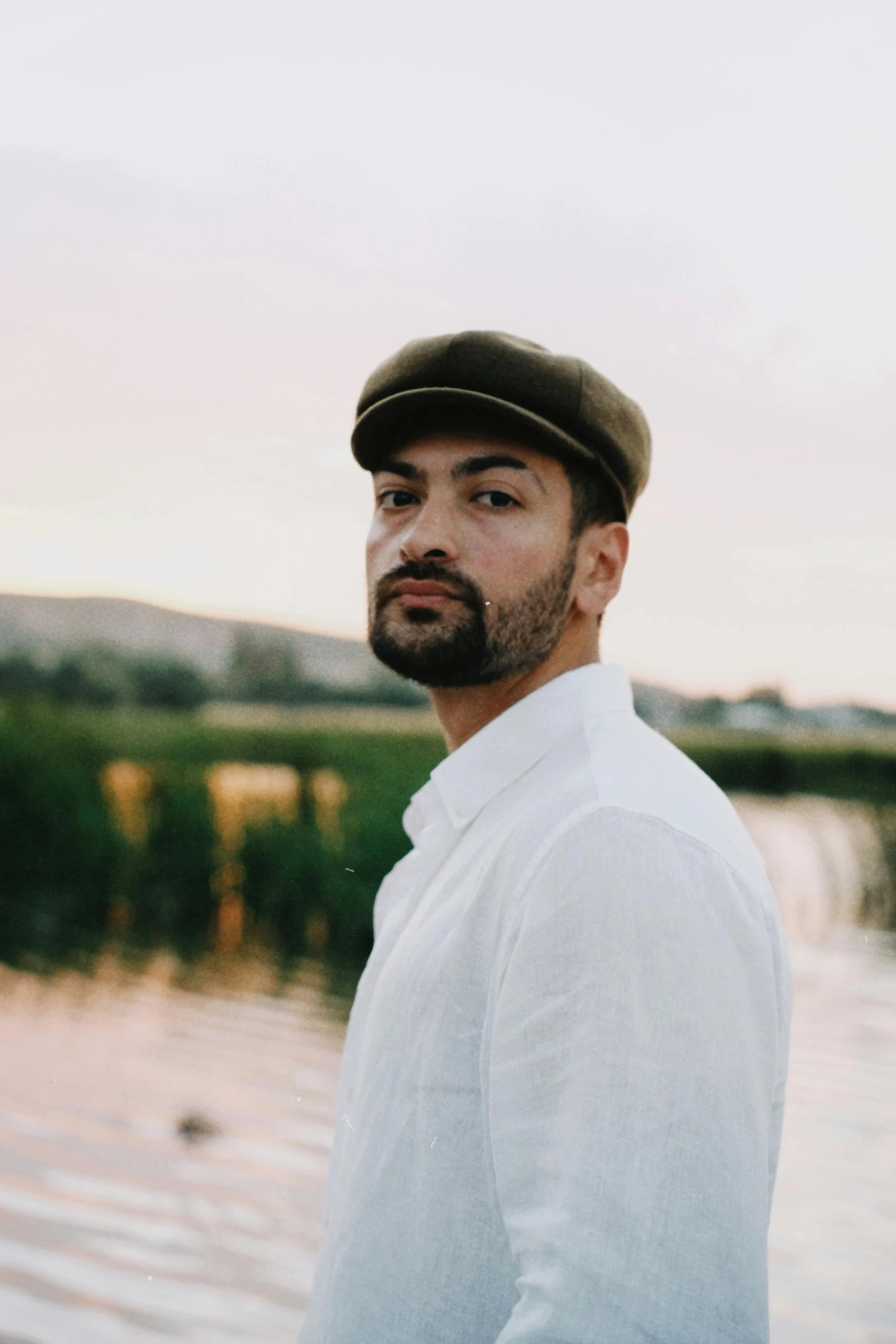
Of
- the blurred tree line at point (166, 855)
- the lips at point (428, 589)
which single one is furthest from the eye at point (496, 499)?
the blurred tree line at point (166, 855)

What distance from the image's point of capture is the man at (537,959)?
3.34 feet

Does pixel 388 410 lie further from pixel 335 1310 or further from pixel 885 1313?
pixel 885 1313

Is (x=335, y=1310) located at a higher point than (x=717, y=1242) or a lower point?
lower

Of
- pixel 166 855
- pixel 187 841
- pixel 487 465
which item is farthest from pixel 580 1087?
pixel 166 855

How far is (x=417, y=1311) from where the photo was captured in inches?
46.4

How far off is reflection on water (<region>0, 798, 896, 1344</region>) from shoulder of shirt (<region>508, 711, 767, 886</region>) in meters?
4.51

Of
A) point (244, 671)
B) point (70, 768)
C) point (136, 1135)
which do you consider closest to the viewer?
point (136, 1135)

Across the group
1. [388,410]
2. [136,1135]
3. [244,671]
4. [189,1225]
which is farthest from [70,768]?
[244,671]

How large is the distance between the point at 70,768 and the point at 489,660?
11.8m

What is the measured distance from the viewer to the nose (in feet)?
4.87

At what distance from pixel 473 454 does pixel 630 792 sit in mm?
495

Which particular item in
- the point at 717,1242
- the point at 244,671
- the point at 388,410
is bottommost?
the point at 244,671

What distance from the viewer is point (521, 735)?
4.65 ft

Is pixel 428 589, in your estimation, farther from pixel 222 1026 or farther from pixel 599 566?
pixel 222 1026
